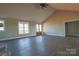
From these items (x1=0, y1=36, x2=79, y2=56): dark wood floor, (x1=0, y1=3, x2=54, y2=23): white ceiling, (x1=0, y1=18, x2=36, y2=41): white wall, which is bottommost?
(x1=0, y1=36, x2=79, y2=56): dark wood floor

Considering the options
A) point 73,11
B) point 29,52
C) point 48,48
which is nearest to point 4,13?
point 29,52

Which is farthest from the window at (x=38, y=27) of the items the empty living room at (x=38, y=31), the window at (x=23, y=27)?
the window at (x=23, y=27)

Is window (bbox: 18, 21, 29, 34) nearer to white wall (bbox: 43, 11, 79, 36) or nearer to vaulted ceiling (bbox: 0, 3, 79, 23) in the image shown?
vaulted ceiling (bbox: 0, 3, 79, 23)

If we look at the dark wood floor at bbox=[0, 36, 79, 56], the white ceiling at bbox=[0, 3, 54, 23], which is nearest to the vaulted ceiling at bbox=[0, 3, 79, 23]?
the white ceiling at bbox=[0, 3, 54, 23]

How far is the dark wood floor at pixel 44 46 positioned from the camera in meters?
1.32

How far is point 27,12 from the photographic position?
4.71 ft

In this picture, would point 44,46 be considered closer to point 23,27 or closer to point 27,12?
point 23,27

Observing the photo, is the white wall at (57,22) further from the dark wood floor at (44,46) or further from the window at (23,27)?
the window at (23,27)

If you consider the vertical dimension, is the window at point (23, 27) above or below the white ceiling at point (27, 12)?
below

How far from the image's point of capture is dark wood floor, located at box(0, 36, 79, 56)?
4.32 ft

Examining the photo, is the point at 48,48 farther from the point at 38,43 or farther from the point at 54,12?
the point at 54,12

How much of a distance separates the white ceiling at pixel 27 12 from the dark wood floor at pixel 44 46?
270 millimetres

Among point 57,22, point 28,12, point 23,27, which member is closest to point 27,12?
point 28,12

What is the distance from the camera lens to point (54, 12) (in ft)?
4.57
